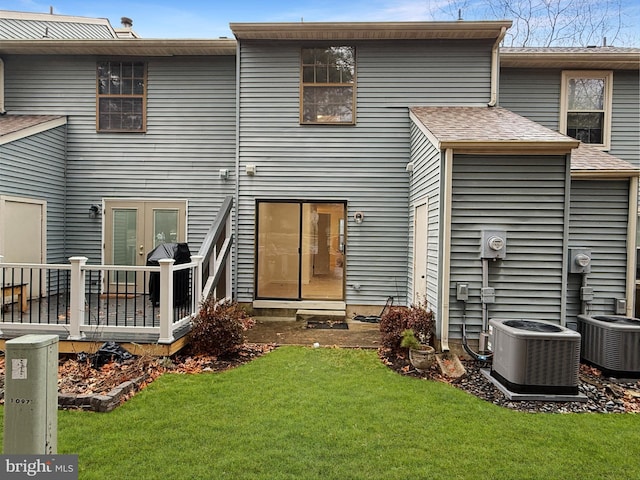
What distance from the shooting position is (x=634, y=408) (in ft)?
13.4

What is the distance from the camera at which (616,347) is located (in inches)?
192

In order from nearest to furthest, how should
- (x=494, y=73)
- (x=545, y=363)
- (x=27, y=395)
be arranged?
1. (x=27, y=395)
2. (x=545, y=363)
3. (x=494, y=73)

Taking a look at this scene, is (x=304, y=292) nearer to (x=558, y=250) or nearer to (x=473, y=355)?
(x=473, y=355)

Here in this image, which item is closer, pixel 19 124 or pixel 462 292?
pixel 462 292

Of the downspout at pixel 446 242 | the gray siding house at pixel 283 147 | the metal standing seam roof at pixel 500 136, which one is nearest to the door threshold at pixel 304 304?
the gray siding house at pixel 283 147

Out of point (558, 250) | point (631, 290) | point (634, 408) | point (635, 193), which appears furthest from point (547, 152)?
point (634, 408)

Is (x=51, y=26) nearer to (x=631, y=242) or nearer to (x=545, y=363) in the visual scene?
(x=545, y=363)

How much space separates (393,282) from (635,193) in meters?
4.09

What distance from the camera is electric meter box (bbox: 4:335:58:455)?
6.62 ft

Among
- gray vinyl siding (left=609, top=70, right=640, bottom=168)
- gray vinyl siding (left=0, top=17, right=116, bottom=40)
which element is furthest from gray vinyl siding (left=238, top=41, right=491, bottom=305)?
gray vinyl siding (left=0, top=17, right=116, bottom=40)

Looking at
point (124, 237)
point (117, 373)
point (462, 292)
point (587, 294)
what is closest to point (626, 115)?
point (587, 294)

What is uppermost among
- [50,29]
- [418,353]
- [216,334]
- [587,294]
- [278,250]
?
[50,29]

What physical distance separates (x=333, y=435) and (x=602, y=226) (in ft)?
17.3

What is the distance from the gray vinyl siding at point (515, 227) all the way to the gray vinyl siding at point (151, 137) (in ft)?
16.1
